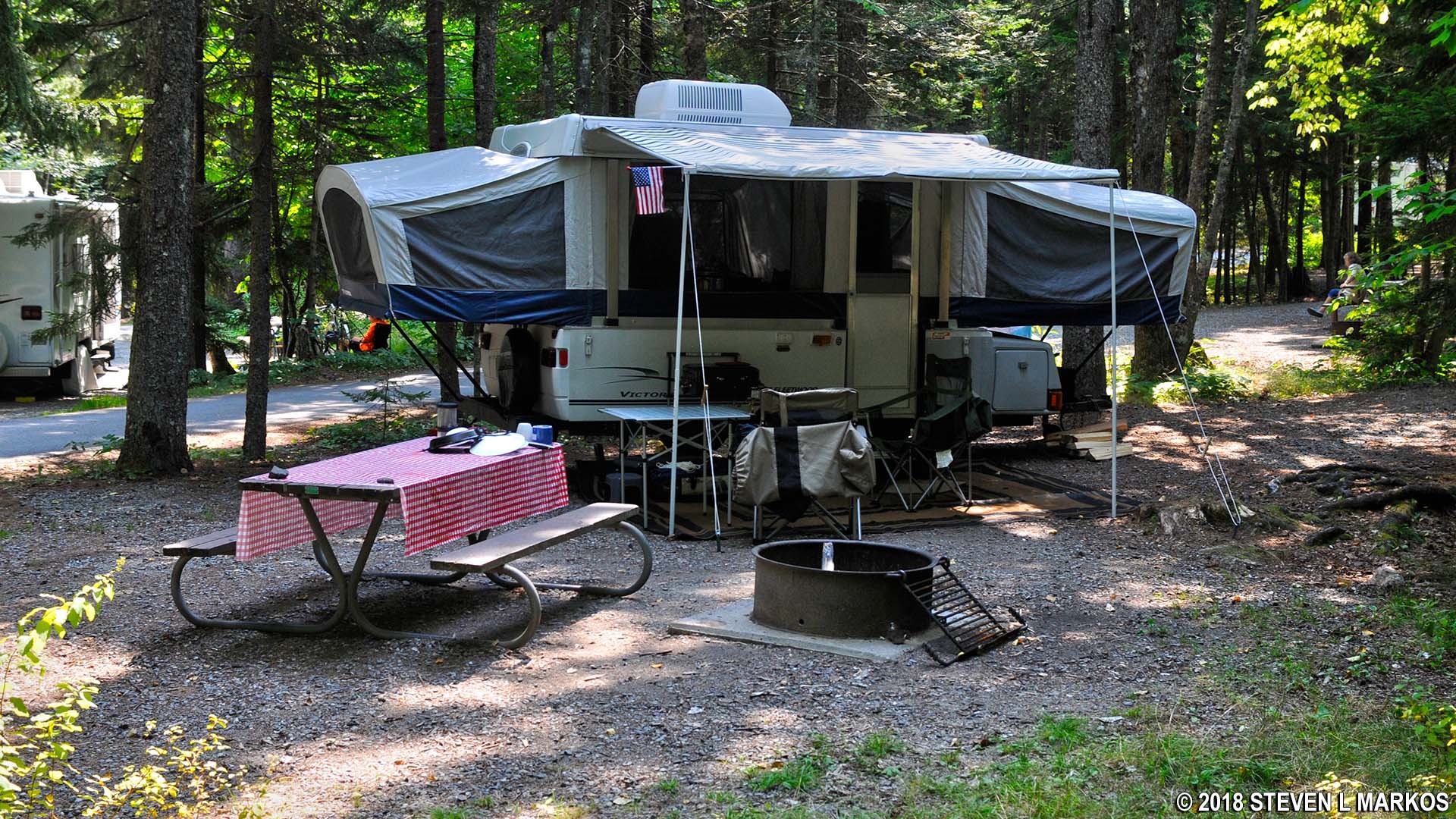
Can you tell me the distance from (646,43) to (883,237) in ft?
28.3

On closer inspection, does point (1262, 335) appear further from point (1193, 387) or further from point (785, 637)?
point (785, 637)

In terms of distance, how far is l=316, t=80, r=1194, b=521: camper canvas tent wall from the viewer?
27.2ft

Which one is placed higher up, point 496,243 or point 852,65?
point 852,65

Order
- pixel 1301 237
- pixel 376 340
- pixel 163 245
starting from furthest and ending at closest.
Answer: pixel 1301 237 < pixel 376 340 < pixel 163 245

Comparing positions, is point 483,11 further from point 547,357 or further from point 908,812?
point 908,812

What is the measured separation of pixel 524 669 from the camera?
5.13 meters

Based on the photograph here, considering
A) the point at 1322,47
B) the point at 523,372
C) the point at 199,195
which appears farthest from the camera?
the point at 199,195

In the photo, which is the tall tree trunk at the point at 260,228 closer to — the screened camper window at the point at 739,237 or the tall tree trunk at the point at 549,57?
the screened camper window at the point at 739,237

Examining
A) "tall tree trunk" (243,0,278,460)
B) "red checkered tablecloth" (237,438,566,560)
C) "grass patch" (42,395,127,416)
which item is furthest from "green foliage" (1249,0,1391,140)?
"grass patch" (42,395,127,416)

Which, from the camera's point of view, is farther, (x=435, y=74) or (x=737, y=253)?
(x=435, y=74)

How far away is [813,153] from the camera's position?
8.30 m

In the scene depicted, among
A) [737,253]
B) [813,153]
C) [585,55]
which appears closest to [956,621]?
[813,153]

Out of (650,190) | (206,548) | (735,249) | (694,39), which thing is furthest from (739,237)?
(694,39)

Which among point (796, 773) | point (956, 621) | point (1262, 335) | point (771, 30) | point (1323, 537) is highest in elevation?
point (771, 30)
